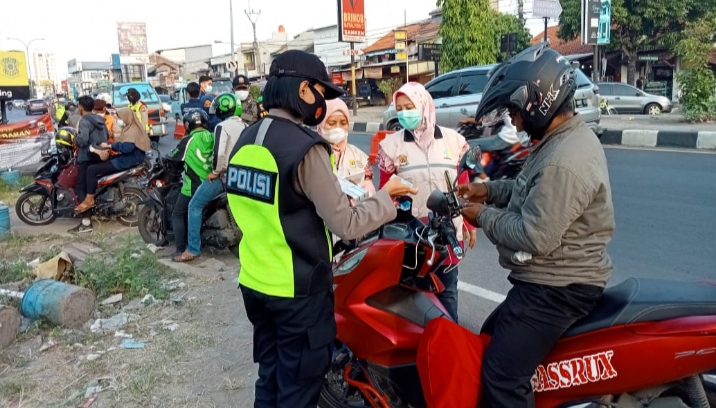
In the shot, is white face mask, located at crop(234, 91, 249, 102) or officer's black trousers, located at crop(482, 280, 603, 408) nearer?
officer's black trousers, located at crop(482, 280, 603, 408)

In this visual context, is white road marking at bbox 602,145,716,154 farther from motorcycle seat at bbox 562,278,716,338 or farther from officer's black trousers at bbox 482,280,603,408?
officer's black trousers at bbox 482,280,603,408

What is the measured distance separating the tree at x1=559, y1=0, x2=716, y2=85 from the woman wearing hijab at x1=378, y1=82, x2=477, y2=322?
26.2 meters

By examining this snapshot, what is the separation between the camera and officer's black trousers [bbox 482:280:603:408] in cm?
212

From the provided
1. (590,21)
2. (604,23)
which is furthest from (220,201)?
(604,23)

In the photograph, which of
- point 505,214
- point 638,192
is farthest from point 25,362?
point 638,192

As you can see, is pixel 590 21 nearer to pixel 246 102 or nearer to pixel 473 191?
pixel 246 102

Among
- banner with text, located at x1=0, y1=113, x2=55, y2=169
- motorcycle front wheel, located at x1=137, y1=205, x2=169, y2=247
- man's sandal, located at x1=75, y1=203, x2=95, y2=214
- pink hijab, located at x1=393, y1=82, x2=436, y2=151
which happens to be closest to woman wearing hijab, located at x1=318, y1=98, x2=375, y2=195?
pink hijab, located at x1=393, y1=82, x2=436, y2=151

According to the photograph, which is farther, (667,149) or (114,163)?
(667,149)

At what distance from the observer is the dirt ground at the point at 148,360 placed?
335cm

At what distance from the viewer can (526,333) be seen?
2.13 metres

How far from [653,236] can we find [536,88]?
4308mm

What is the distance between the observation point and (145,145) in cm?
793

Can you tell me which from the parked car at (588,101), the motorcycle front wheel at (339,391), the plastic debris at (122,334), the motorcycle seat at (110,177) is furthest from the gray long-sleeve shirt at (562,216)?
the parked car at (588,101)

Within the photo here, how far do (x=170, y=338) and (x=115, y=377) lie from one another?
1.87 ft
